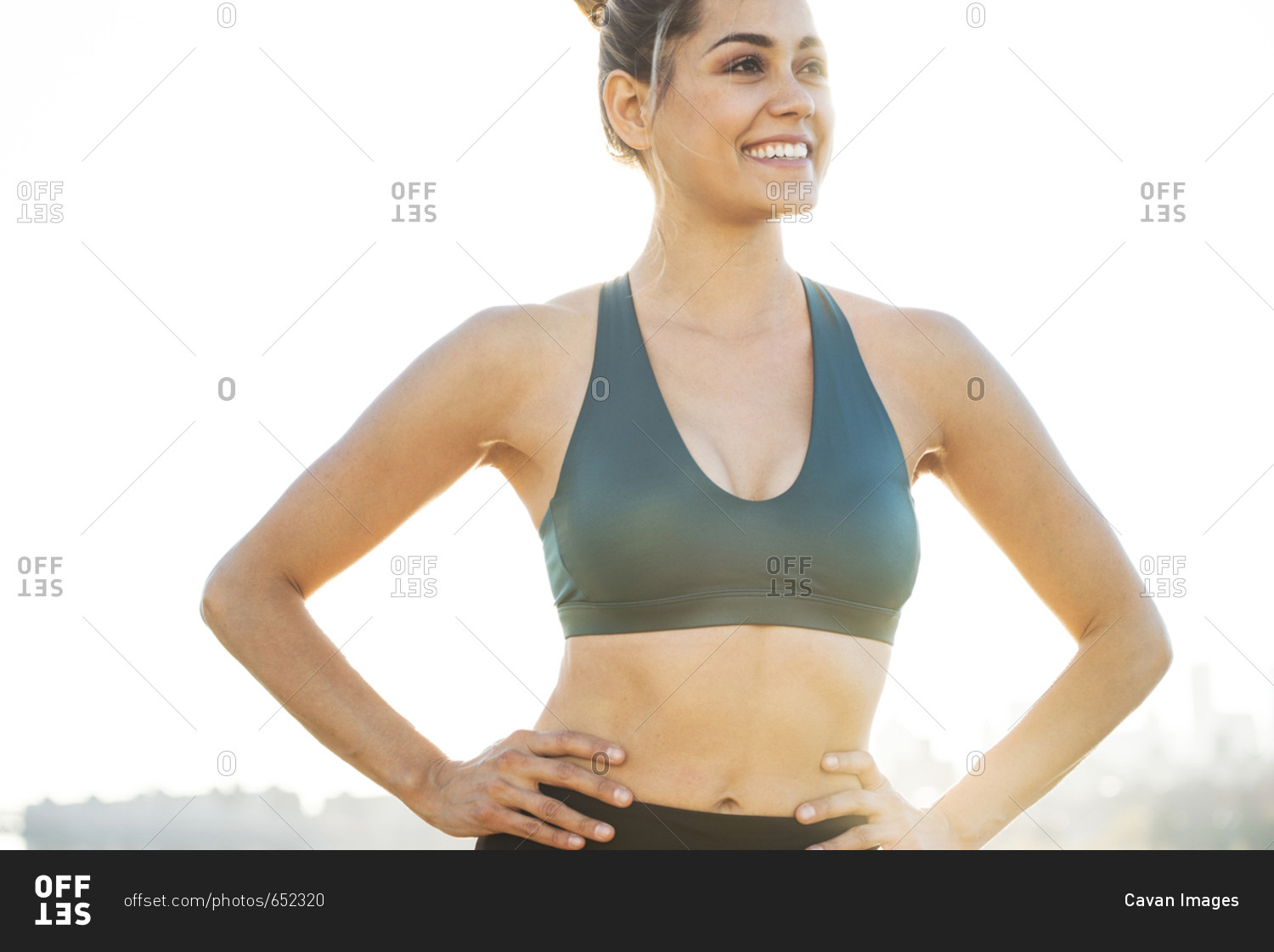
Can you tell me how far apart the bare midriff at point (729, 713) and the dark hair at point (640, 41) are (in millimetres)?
1125

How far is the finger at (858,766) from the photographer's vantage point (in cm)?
182

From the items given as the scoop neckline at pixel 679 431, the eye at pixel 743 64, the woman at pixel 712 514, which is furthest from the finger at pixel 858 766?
the eye at pixel 743 64

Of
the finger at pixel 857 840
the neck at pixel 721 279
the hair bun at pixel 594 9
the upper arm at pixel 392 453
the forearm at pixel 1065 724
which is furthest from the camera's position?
the hair bun at pixel 594 9

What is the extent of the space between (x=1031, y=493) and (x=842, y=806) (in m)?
0.74

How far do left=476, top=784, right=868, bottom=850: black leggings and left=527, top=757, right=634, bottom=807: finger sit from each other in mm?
27

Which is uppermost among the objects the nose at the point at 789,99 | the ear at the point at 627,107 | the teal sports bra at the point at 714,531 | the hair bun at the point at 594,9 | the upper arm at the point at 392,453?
the hair bun at the point at 594,9

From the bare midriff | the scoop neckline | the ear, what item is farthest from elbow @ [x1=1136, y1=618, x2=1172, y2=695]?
the ear

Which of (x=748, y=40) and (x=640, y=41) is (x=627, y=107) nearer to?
(x=640, y=41)

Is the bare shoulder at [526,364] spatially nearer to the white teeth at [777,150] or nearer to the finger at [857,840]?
the white teeth at [777,150]

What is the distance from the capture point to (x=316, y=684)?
2.00 m

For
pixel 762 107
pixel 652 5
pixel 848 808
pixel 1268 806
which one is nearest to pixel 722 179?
pixel 762 107

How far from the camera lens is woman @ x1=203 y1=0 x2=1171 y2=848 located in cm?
181

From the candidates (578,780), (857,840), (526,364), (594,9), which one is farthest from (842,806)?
(594,9)
